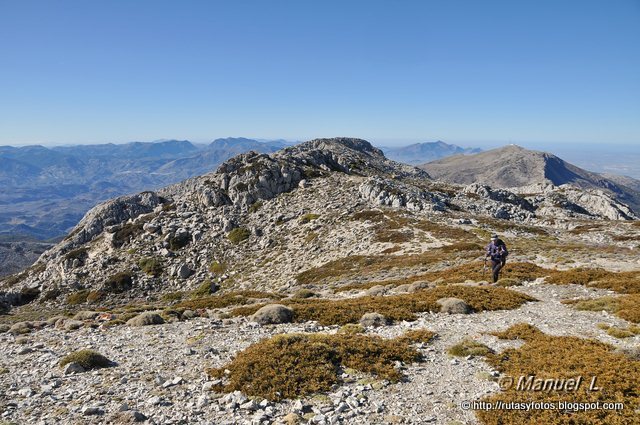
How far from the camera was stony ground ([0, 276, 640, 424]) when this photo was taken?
35.3 ft

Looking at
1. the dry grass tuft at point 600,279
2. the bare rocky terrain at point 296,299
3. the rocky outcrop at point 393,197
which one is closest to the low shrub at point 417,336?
the bare rocky terrain at point 296,299

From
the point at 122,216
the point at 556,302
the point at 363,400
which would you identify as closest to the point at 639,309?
the point at 556,302

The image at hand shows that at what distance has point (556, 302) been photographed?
22.3 m

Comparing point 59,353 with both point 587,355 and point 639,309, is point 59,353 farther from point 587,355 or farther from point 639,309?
point 639,309

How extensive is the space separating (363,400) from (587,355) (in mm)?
8713

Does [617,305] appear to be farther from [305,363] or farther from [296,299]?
[296,299]

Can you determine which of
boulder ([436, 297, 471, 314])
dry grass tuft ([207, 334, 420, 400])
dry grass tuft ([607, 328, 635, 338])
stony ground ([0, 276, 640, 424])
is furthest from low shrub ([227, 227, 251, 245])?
dry grass tuft ([607, 328, 635, 338])

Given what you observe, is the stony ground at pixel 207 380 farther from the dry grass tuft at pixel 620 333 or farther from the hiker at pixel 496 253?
the hiker at pixel 496 253

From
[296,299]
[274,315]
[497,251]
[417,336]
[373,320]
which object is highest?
[497,251]

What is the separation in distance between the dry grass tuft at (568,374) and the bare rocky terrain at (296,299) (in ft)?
0.75

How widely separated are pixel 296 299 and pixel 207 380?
55.8ft

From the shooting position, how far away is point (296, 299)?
98.2 ft

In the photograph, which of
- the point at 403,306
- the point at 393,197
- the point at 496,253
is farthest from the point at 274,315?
the point at 393,197

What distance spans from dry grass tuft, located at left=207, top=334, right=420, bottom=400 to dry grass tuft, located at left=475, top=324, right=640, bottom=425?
3.53 meters
